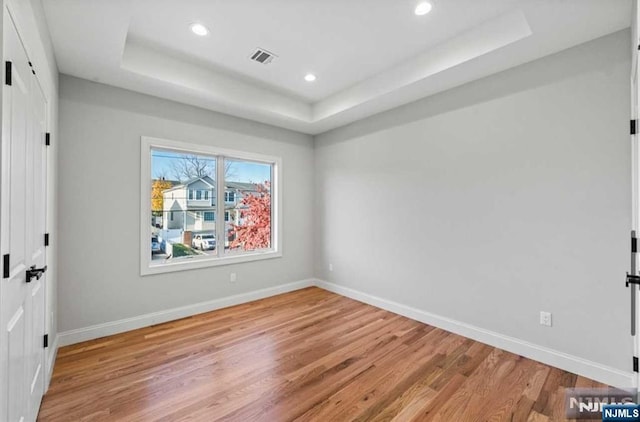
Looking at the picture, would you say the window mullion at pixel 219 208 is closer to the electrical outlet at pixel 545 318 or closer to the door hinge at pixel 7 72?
the door hinge at pixel 7 72

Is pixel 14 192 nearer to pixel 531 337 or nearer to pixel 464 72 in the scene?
pixel 464 72

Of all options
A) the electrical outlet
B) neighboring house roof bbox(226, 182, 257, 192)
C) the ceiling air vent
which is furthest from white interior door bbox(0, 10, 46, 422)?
the electrical outlet

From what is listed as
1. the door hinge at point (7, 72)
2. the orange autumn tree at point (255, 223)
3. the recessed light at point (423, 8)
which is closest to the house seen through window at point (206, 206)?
the orange autumn tree at point (255, 223)

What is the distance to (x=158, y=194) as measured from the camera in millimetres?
3598

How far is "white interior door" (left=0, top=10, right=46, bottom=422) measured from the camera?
1222 millimetres

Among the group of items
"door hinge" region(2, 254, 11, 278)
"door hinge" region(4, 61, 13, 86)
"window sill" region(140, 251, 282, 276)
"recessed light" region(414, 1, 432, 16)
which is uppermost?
"recessed light" region(414, 1, 432, 16)

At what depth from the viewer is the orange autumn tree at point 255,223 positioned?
4422mm

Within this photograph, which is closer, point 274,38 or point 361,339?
point 274,38

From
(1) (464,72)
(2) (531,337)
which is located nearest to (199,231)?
(1) (464,72)

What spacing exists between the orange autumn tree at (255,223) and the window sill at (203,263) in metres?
0.19

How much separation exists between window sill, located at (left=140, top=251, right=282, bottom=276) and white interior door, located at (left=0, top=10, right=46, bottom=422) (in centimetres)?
140

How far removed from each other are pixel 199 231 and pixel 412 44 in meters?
3.42

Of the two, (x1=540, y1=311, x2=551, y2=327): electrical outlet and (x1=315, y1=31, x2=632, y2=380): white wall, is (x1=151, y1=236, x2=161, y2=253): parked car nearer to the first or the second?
(x1=315, y1=31, x2=632, y2=380): white wall

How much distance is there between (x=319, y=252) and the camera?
16.6 ft
